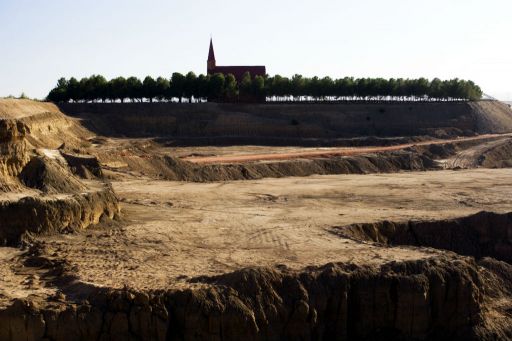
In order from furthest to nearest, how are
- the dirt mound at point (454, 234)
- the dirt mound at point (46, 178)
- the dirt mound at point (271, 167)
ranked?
1. the dirt mound at point (271, 167)
2. the dirt mound at point (454, 234)
3. the dirt mound at point (46, 178)

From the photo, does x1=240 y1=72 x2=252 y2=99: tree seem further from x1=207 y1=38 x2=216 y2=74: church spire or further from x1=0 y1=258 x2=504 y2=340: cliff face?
x1=0 y1=258 x2=504 y2=340: cliff face

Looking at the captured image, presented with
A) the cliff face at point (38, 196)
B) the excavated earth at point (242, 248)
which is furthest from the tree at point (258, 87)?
the cliff face at point (38, 196)

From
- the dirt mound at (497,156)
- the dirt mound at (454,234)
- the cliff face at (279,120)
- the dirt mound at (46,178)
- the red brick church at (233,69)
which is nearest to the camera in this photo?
the dirt mound at (46,178)

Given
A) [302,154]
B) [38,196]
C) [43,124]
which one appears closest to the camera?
[38,196]

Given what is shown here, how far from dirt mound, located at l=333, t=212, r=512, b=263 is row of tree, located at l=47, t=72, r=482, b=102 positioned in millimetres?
49964

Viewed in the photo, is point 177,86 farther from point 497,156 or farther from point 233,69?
point 497,156

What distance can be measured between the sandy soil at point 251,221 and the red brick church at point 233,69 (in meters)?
39.9

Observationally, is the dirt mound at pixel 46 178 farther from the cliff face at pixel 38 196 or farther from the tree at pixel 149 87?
the tree at pixel 149 87

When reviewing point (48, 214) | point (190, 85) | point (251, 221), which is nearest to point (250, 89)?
point (190, 85)

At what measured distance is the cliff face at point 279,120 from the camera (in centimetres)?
7081

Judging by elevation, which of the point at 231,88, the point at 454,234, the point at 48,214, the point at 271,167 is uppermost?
the point at 231,88

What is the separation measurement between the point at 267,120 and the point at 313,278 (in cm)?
5108

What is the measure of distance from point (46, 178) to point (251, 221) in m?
8.63

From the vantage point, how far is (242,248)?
92.9 feet
